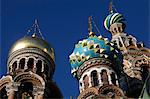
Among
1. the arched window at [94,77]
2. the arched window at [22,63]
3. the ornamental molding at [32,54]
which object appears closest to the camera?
the arched window at [22,63]

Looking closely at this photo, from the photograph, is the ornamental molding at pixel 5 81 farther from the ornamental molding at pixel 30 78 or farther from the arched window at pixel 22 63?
the arched window at pixel 22 63

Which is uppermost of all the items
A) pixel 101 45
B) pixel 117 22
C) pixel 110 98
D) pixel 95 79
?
pixel 117 22

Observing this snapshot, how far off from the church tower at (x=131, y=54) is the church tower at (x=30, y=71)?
4.67 metres

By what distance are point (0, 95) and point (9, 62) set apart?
1959 millimetres

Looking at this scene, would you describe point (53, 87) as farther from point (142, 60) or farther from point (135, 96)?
point (142, 60)

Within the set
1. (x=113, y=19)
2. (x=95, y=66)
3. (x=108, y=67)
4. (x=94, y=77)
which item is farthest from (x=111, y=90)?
(x=113, y=19)

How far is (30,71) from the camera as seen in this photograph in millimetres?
18156

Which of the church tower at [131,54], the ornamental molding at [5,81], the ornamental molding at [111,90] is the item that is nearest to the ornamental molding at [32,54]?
the ornamental molding at [5,81]

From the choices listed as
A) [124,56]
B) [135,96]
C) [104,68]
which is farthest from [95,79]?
[124,56]

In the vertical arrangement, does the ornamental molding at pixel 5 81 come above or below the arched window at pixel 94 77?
below

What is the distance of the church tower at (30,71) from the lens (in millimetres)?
17500

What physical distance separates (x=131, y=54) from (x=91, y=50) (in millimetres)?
5002

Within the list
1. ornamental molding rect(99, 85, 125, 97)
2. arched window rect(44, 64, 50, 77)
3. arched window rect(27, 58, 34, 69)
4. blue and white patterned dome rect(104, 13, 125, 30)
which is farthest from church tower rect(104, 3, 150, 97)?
arched window rect(27, 58, 34, 69)

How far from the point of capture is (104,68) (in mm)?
19688
